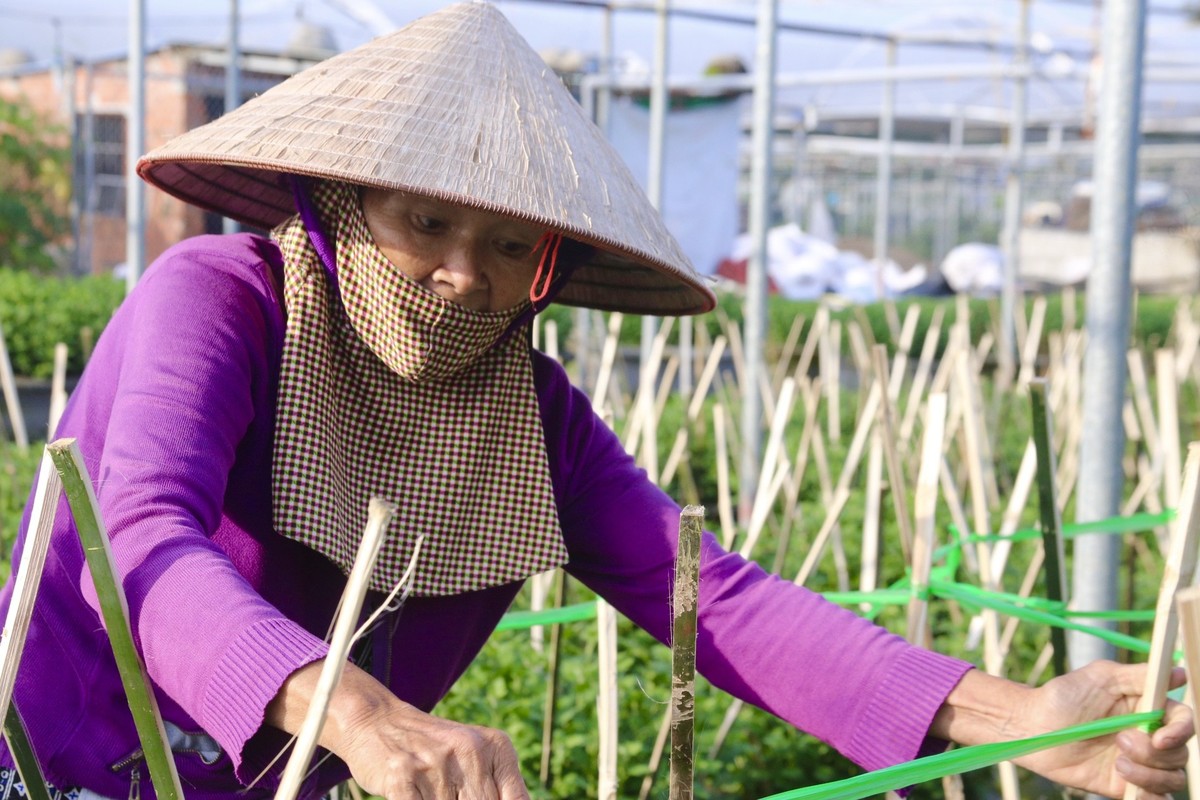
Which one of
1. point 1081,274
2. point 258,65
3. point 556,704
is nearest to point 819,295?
point 1081,274

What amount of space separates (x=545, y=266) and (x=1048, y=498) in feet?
2.46

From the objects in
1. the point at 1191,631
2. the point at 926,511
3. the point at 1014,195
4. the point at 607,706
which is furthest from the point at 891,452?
the point at 1014,195

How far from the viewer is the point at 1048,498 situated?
172 cm

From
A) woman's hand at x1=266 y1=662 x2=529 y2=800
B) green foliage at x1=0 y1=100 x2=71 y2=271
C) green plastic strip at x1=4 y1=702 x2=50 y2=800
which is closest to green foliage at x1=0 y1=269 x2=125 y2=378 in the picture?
green foliage at x1=0 y1=100 x2=71 y2=271

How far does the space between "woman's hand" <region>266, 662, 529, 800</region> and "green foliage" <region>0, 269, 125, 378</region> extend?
631cm

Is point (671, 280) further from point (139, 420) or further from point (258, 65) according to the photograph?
point (258, 65)

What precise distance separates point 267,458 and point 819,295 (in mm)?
11026

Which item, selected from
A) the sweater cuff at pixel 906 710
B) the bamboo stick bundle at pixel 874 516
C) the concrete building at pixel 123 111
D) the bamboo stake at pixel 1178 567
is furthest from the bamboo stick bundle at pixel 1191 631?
the concrete building at pixel 123 111

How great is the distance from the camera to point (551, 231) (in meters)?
1.36

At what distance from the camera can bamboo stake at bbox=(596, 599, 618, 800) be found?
5.90ft

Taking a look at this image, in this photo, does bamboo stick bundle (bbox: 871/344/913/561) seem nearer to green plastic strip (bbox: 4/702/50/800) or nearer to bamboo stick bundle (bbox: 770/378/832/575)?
bamboo stick bundle (bbox: 770/378/832/575)

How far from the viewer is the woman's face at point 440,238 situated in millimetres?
1336

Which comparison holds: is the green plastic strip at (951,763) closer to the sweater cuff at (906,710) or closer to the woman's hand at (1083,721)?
the woman's hand at (1083,721)

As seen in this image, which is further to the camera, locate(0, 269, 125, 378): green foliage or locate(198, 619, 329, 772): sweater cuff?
locate(0, 269, 125, 378): green foliage
